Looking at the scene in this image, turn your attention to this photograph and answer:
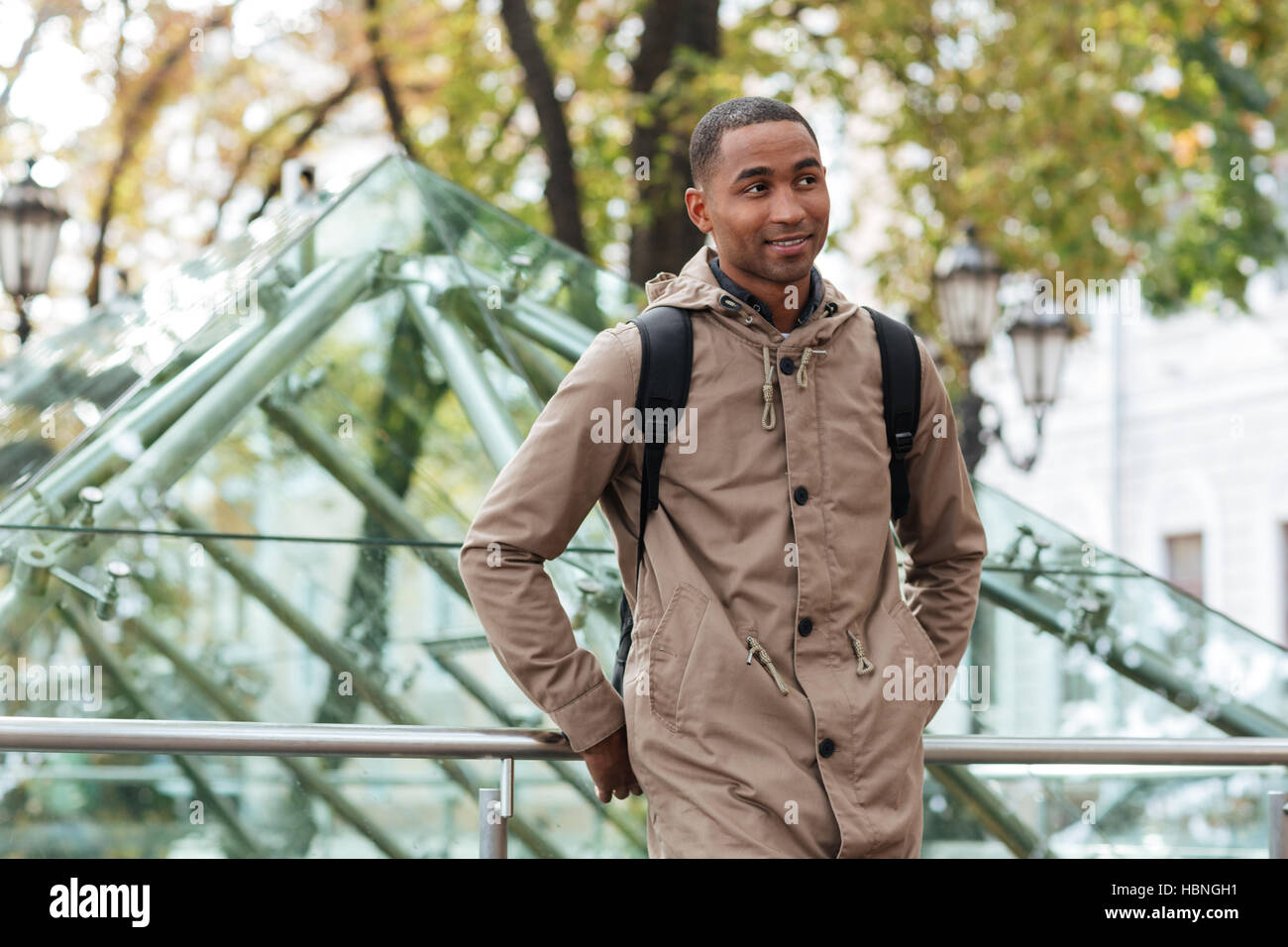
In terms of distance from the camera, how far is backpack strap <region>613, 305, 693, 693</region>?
8.04 feet

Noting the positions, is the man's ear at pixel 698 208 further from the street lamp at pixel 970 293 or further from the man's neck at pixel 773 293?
the street lamp at pixel 970 293

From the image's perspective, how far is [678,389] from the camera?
246 centimetres

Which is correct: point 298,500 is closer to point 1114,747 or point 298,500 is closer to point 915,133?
point 1114,747

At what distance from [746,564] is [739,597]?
0.05m

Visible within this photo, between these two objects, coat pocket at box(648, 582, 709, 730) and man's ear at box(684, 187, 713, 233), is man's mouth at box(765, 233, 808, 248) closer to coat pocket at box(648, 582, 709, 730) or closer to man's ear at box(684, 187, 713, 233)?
man's ear at box(684, 187, 713, 233)

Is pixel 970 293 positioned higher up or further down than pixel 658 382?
higher up

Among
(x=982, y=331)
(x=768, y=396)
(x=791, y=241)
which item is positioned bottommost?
(x=768, y=396)

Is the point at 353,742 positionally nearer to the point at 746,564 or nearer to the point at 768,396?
the point at 746,564

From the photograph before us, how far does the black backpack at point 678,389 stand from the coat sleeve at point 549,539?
0.04m

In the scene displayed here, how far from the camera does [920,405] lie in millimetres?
2641

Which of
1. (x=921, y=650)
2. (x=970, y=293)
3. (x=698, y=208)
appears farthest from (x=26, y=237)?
(x=921, y=650)

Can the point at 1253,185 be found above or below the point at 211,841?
above
